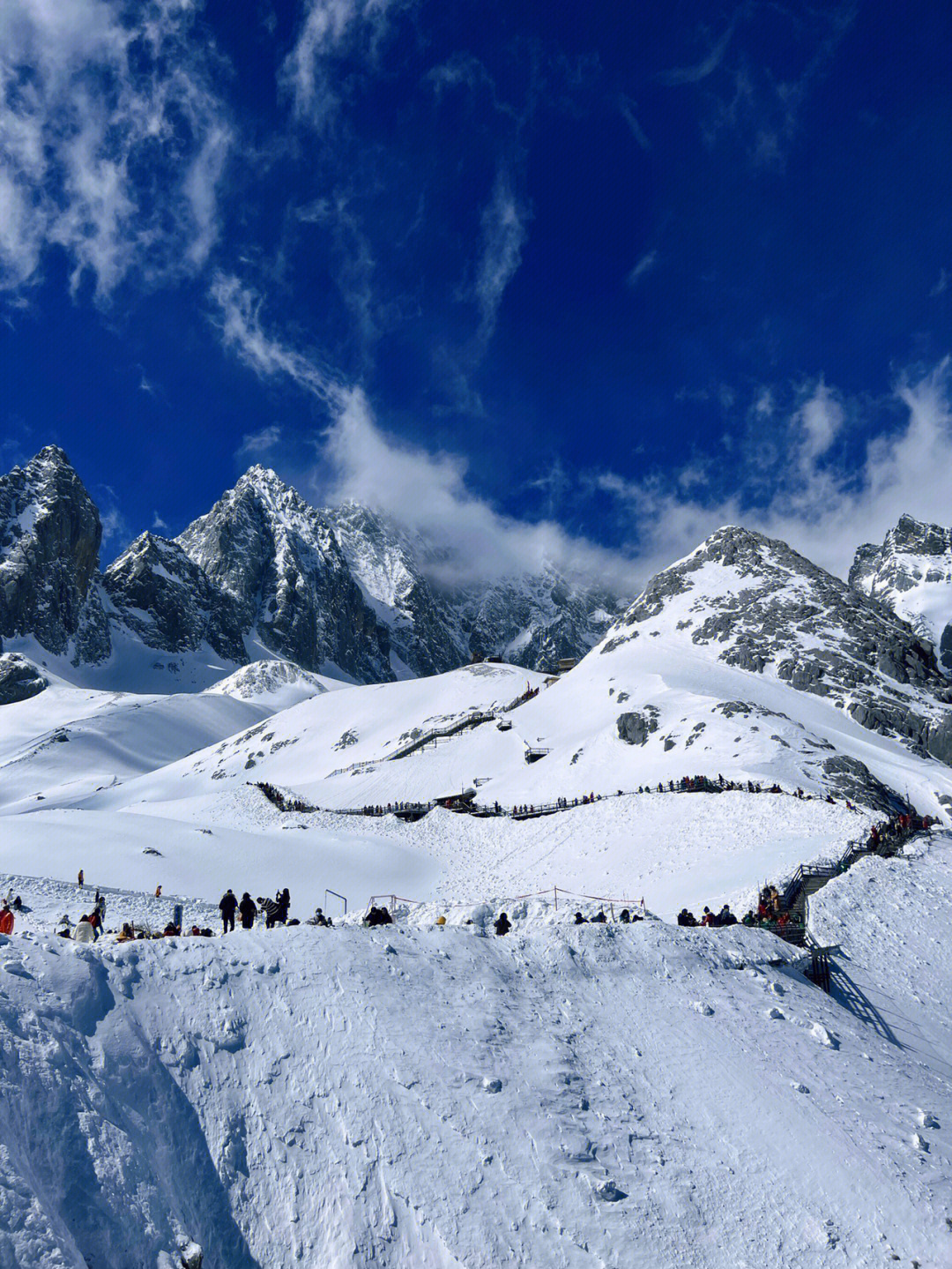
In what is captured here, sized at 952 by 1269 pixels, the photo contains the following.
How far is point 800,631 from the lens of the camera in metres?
77.4

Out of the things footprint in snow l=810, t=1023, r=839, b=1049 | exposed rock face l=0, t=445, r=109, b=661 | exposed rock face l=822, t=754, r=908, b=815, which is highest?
exposed rock face l=0, t=445, r=109, b=661

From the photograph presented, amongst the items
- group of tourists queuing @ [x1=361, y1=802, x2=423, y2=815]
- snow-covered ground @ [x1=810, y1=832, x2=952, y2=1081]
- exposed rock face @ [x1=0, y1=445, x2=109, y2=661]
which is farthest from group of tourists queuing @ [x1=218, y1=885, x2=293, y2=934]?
exposed rock face @ [x1=0, y1=445, x2=109, y2=661]

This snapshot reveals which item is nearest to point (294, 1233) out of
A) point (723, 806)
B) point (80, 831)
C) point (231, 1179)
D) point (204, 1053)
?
point (231, 1179)

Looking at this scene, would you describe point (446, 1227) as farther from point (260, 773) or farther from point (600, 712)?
point (260, 773)

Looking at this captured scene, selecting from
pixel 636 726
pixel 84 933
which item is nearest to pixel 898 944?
pixel 84 933

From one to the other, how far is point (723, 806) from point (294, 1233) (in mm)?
29663

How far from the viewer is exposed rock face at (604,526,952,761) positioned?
64688 millimetres

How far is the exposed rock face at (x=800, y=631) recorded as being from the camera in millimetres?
64688

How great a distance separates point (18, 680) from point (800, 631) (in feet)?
441

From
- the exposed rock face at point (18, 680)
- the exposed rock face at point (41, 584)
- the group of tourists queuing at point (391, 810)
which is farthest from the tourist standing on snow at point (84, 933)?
the exposed rock face at point (41, 584)

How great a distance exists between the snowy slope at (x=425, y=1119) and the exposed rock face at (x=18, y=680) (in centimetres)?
15048

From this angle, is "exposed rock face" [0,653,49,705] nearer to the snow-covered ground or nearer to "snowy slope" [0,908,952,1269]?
the snow-covered ground

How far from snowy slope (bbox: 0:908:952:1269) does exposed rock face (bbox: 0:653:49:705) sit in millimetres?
150476

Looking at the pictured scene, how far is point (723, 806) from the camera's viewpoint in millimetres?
35531
